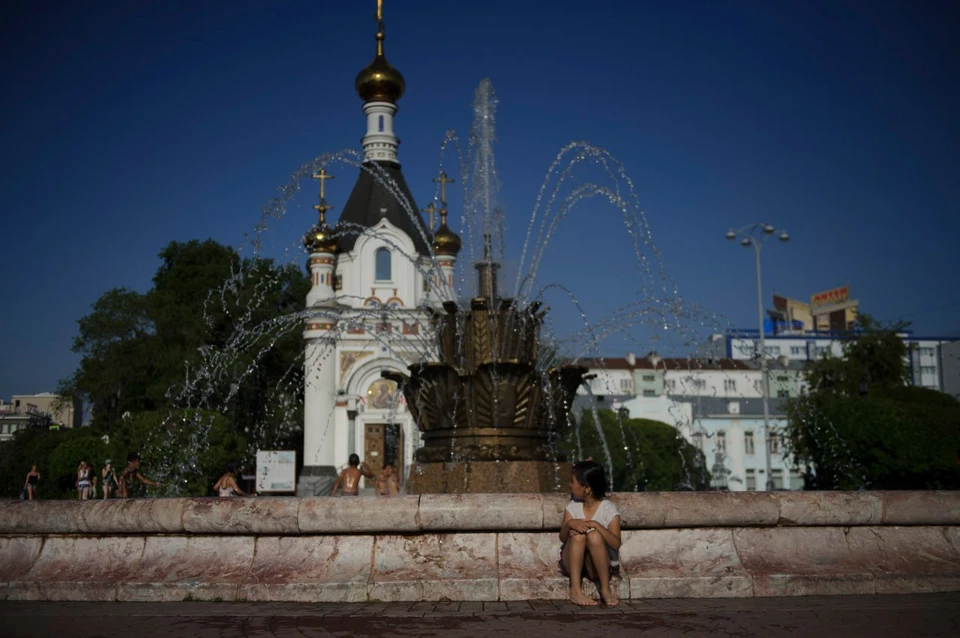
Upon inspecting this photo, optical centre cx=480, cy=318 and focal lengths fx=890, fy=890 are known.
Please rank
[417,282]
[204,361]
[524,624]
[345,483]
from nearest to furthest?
1. [524,624]
2. [345,483]
3. [204,361]
4. [417,282]

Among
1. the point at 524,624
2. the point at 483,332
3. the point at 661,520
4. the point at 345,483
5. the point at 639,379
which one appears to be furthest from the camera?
the point at 639,379

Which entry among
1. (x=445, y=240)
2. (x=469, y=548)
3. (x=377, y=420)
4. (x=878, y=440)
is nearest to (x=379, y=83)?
(x=445, y=240)

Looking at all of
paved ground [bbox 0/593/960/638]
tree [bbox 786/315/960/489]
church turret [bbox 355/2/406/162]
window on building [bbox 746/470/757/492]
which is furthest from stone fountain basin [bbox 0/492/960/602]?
window on building [bbox 746/470/757/492]

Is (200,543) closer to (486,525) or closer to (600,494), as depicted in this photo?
(486,525)

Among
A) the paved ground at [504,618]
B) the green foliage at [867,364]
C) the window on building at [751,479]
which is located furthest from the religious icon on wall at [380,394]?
the paved ground at [504,618]

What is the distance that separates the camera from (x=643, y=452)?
115 ft

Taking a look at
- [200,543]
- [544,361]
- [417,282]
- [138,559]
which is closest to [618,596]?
[200,543]

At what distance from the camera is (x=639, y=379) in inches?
2665

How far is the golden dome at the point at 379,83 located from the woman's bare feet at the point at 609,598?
3387 centimetres

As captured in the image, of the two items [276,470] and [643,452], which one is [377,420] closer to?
[276,470]

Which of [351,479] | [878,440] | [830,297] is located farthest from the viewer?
[830,297]

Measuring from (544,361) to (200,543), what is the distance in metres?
5.87

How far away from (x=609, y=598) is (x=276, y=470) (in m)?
18.9

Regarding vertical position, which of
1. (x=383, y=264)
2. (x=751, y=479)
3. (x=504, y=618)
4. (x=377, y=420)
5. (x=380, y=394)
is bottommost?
(x=751, y=479)
